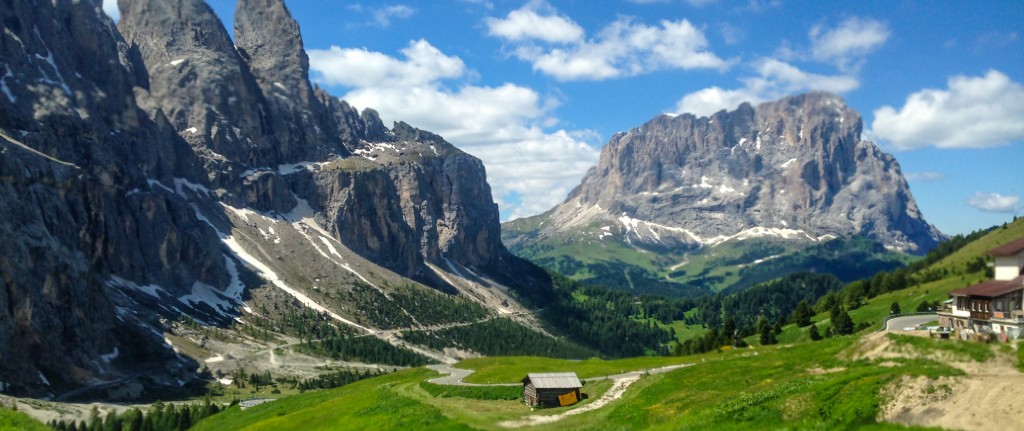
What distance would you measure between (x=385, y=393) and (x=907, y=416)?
5671 centimetres

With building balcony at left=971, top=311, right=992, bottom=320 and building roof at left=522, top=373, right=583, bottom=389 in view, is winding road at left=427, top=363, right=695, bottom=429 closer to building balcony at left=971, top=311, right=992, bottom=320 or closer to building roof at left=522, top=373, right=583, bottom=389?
building roof at left=522, top=373, right=583, bottom=389

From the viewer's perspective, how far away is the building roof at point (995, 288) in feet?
199

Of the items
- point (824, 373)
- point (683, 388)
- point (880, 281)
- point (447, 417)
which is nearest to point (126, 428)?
point (447, 417)

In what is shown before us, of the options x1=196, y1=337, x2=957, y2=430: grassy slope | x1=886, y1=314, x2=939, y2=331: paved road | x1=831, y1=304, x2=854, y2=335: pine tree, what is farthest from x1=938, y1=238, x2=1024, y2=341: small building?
x1=831, y1=304, x2=854, y2=335: pine tree

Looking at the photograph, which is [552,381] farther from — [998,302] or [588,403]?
[998,302]

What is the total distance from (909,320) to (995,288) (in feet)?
110

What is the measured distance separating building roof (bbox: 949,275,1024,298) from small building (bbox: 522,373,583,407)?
35.6 metres

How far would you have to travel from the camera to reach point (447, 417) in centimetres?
5650

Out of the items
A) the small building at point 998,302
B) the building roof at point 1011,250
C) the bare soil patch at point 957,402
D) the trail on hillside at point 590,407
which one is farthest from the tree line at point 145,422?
the building roof at point 1011,250

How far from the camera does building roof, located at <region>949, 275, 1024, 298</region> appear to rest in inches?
2388

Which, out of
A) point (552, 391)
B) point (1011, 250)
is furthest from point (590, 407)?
point (1011, 250)

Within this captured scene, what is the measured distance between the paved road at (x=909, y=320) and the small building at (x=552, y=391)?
4294 cm

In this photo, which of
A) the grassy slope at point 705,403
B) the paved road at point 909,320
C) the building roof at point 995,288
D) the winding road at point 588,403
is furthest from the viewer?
the paved road at point 909,320

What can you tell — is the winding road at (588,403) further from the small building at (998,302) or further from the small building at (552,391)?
the small building at (998,302)
